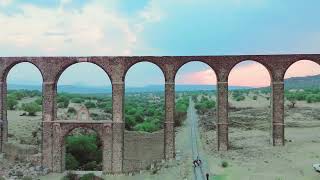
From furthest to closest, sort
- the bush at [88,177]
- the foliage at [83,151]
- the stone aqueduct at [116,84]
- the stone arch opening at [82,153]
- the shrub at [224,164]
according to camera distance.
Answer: the foliage at [83,151], the stone arch opening at [82,153], the stone aqueduct at [116,84], the shrub at [224,164], the bush at [88,177]

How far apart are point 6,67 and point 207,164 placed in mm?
13588

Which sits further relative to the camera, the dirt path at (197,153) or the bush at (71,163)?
the bush at (71,163)

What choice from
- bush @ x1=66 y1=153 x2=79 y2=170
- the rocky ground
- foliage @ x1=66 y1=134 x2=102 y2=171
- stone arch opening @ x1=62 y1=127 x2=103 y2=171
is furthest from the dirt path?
bush @ x1=66 y1=153 x2=79 y2=170

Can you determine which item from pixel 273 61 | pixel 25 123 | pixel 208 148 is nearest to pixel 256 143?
pixel 208 148

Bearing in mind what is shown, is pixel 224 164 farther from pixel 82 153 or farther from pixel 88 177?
pixel 82 153

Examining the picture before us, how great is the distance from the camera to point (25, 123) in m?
44.2

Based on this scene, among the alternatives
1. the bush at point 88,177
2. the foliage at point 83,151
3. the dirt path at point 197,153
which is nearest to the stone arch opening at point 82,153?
the foliage at point 83,151

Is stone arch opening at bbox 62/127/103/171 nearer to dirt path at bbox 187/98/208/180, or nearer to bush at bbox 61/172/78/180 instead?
bush at bbox 61/172/78/180

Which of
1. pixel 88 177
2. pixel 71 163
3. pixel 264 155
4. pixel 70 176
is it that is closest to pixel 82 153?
pixel 71 163

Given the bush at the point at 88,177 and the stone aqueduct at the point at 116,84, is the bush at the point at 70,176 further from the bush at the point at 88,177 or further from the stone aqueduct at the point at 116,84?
the stone aqueduct at the point at 116,84

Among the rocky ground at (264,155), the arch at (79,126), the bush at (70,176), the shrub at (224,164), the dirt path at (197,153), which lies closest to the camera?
the rocky ground at (264,155)

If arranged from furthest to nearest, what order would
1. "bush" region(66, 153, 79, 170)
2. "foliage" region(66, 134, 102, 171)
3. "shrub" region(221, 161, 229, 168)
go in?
1. "foliage" region(66, 134, 102, 171)
2. "bush" region(66, 153, 79, 170)
3. "shrub" region(221, 161, 229, 168)

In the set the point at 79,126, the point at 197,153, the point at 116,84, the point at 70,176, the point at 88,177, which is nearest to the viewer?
the point at 88,177

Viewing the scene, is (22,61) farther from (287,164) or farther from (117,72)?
(287,164)
